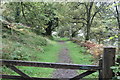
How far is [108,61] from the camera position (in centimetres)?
340

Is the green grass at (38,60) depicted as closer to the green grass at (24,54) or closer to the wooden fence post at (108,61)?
the green grass at (24,54)

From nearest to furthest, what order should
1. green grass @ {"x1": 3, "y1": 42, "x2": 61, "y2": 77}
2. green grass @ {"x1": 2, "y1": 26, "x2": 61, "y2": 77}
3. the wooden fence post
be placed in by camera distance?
the wooden fence post → green grass @ {"x1": 3, "y1": 42, "x2": 61, "y2": 77} → green grass @ {"x1": 2, "y1": 26, "x2": 61, "y2": 77}

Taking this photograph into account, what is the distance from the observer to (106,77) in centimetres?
347

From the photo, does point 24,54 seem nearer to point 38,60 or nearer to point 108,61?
point 38,60

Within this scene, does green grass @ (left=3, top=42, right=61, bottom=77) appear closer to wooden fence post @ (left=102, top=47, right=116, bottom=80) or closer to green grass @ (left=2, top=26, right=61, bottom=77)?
green grass @ (left=2, top=26, right=61, bottom=77)

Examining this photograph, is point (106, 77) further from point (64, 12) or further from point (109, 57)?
point (64, 12)

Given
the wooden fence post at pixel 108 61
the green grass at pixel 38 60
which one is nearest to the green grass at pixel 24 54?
the green grass at pixel 38 60

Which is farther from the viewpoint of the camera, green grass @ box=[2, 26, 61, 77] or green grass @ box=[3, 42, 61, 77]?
green grass @ box=[2, 26, 61, 77]

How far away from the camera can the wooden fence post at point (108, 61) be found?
340 cm

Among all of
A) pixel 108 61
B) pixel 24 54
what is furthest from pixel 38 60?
pixel 108 61

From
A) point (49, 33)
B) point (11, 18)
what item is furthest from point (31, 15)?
point (49, 33)

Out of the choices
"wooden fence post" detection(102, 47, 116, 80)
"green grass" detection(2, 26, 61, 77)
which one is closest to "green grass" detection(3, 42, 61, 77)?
"green grass" detection(2, 26, 61, 77)

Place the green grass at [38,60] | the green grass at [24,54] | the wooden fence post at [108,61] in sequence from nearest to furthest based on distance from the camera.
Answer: the wooden fence post at [108,61], the green grass at [38,60], the green grass at [24,54]

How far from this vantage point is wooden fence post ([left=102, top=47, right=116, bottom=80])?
3396mm
